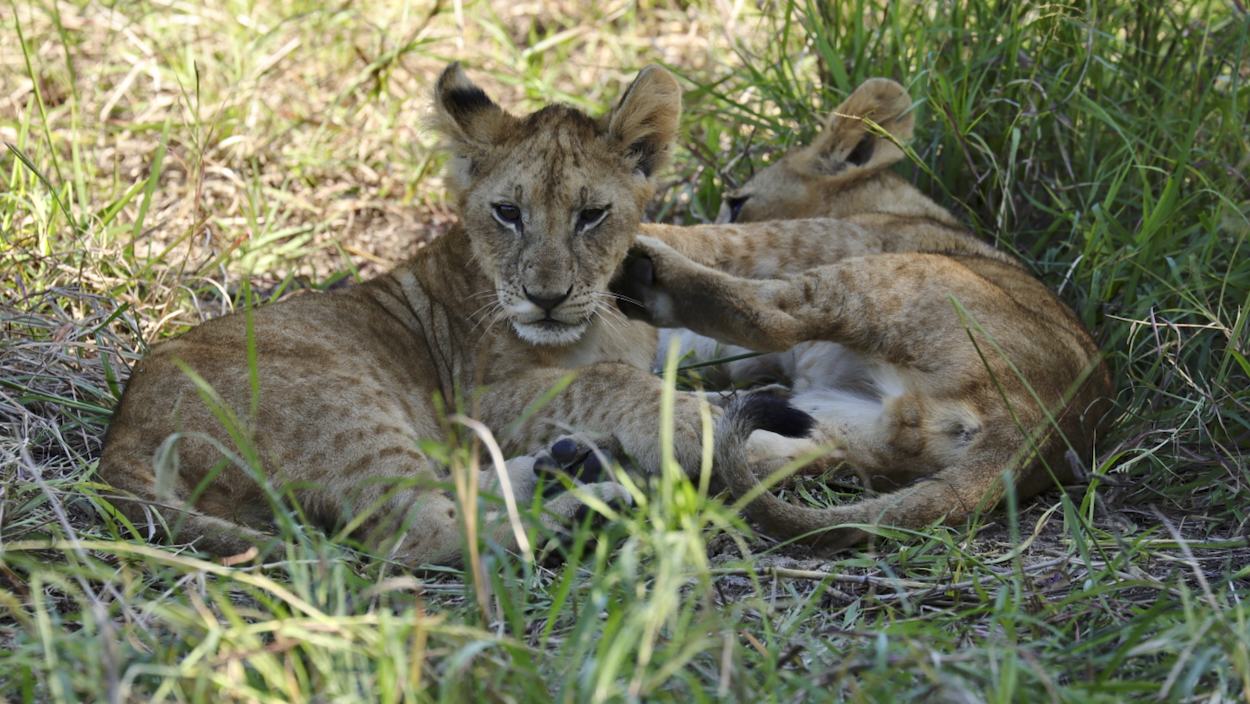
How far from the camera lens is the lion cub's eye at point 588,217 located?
3.24 meters

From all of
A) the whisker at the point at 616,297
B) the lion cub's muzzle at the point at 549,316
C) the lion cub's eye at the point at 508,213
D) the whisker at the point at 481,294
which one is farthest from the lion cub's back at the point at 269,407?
the whisker at the point at 616,297

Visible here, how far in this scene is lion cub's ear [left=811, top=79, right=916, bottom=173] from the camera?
4.10m

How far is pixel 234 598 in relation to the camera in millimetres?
2352

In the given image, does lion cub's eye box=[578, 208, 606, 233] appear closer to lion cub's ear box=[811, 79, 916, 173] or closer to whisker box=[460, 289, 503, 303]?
whisker box=[460, 289, 503, 303]

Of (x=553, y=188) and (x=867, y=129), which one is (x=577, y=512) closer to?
(x=553, y=188)

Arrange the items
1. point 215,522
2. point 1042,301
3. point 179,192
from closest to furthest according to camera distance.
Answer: point 215,522 < point 1042,301 < point 179,192

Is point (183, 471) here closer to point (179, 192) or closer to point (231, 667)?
point (231, 667)

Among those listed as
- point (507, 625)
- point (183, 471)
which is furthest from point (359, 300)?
point (507, 625)

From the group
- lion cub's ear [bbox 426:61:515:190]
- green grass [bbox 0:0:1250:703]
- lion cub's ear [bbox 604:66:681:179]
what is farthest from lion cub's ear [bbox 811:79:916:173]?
lion cub's ear [bbox 426:61:515:190]

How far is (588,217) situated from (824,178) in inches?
63.1

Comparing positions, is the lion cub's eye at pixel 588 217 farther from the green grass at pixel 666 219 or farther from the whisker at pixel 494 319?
the green grass at pixel 666 219

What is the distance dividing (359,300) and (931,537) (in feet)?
6.73

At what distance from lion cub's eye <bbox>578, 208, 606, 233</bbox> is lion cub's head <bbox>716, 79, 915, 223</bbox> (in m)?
1.45

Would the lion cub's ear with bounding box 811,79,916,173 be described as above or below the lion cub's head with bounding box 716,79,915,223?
above
